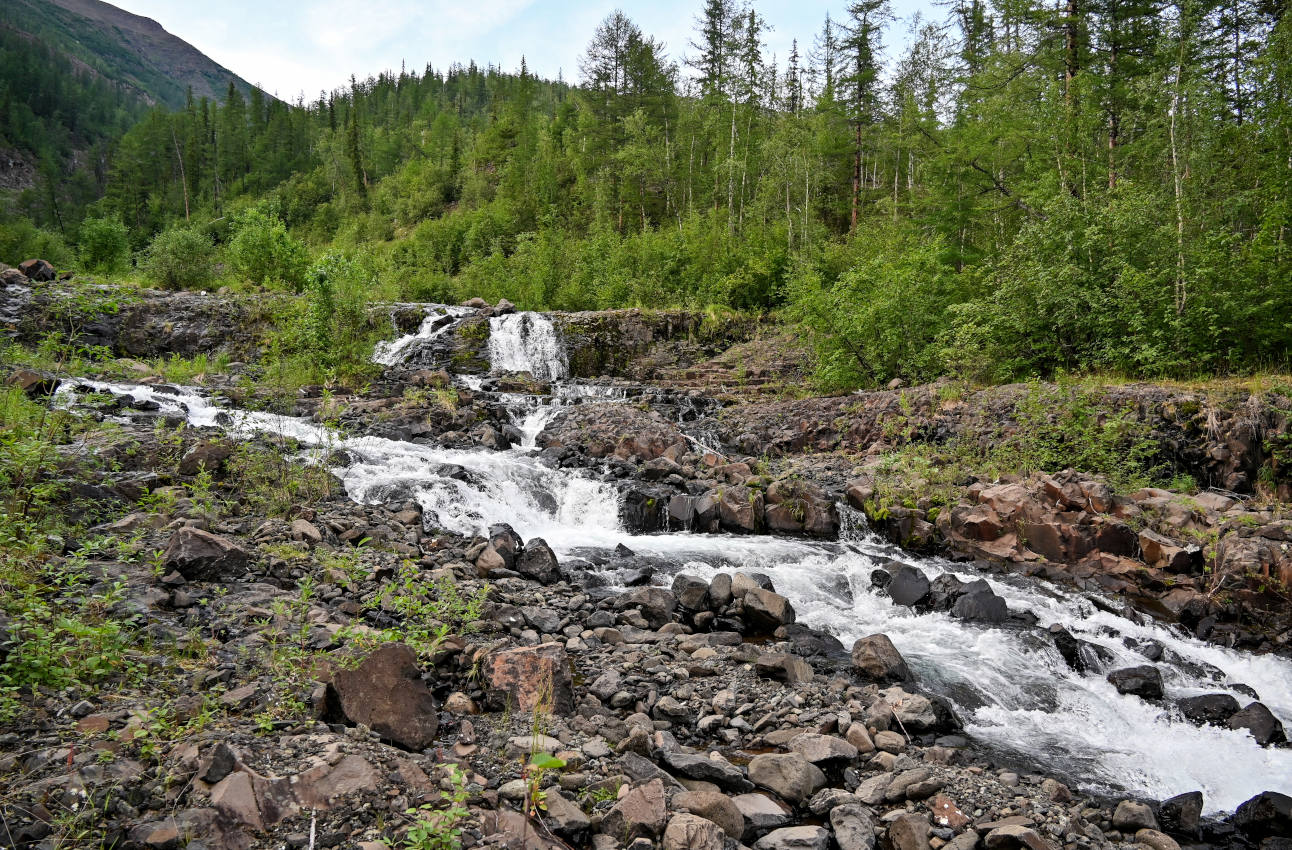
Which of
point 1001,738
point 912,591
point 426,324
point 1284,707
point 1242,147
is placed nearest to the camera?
point 1001,738

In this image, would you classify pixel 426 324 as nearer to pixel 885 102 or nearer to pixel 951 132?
pixel 951 132

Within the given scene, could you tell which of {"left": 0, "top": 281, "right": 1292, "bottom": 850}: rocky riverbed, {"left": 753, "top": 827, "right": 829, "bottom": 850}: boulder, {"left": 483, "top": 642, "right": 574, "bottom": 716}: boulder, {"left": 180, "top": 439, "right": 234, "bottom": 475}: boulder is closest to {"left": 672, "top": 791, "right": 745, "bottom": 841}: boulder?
{"left": 0, "top": 281, "right": 1292, "bottom": 850}: rocky riverbed

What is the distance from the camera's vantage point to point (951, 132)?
20.1 meters

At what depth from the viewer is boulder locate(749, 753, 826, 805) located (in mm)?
4211

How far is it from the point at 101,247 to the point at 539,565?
36688 mm

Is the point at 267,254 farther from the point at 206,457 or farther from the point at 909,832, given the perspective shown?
the point at 909,832

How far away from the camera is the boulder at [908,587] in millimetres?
8375

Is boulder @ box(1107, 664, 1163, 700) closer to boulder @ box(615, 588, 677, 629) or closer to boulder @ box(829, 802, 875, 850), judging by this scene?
boulder @ box(829, 802, 875, 850)

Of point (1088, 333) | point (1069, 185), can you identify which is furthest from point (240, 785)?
point (1069, 185)

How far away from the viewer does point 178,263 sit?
2575cm

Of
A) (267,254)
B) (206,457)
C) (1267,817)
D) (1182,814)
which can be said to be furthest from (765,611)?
(267,254)

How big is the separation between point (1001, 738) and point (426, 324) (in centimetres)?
2049

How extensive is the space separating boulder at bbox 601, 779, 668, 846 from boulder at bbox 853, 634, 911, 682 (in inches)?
129

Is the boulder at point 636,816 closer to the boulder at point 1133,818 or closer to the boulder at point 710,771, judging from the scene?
the boulder at point 710,771
